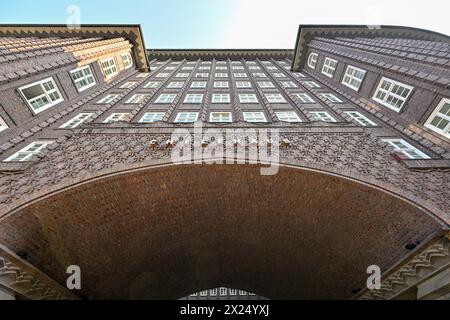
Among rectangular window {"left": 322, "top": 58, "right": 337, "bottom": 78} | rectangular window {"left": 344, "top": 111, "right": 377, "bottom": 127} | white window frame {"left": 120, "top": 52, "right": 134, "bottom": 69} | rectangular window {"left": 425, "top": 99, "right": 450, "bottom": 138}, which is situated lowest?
rectangular window {"left": 425, "top": 99, "right": 450, "bottom": 138}

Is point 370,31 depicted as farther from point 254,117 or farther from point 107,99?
point 107,99

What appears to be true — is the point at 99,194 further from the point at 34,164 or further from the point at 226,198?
the point at 226,198

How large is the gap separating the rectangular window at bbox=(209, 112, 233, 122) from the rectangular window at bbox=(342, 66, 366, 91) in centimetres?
1073

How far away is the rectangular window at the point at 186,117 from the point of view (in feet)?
47.4

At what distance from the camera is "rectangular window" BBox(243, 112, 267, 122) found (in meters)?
14.6

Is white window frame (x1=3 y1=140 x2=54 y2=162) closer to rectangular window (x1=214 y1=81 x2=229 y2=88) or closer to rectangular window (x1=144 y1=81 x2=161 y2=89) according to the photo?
rectangular window (x1=144 y1=81 x2=161 y2=89)

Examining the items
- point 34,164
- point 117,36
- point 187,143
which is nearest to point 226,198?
point 187,143

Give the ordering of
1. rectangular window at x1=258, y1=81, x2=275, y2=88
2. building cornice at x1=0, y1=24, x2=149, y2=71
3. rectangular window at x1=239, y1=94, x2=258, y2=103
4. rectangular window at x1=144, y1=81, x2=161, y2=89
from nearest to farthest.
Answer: rectangular window at x1=239, y1=94, x2=258, y2=103 → rectangular window at x1=144, y1=81, x2=161, y2=89 → rectangular window at x1=258, y1=81, x2=275, y2=88 → building cornice at x1=0, y1=24, x2=149, y2=71

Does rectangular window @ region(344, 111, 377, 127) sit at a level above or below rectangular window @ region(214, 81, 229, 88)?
below

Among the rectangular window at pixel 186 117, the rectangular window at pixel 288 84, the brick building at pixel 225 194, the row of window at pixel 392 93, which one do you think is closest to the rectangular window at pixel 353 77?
the row of window at pixel 392 93

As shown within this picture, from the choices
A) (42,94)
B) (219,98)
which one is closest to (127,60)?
(42,94)

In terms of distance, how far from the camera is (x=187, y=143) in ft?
36.2

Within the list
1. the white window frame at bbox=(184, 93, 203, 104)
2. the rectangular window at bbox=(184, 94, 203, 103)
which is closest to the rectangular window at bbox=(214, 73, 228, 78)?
the white window frame at bbox=(184, 93, 203, 104)

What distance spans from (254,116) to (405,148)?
806cm
